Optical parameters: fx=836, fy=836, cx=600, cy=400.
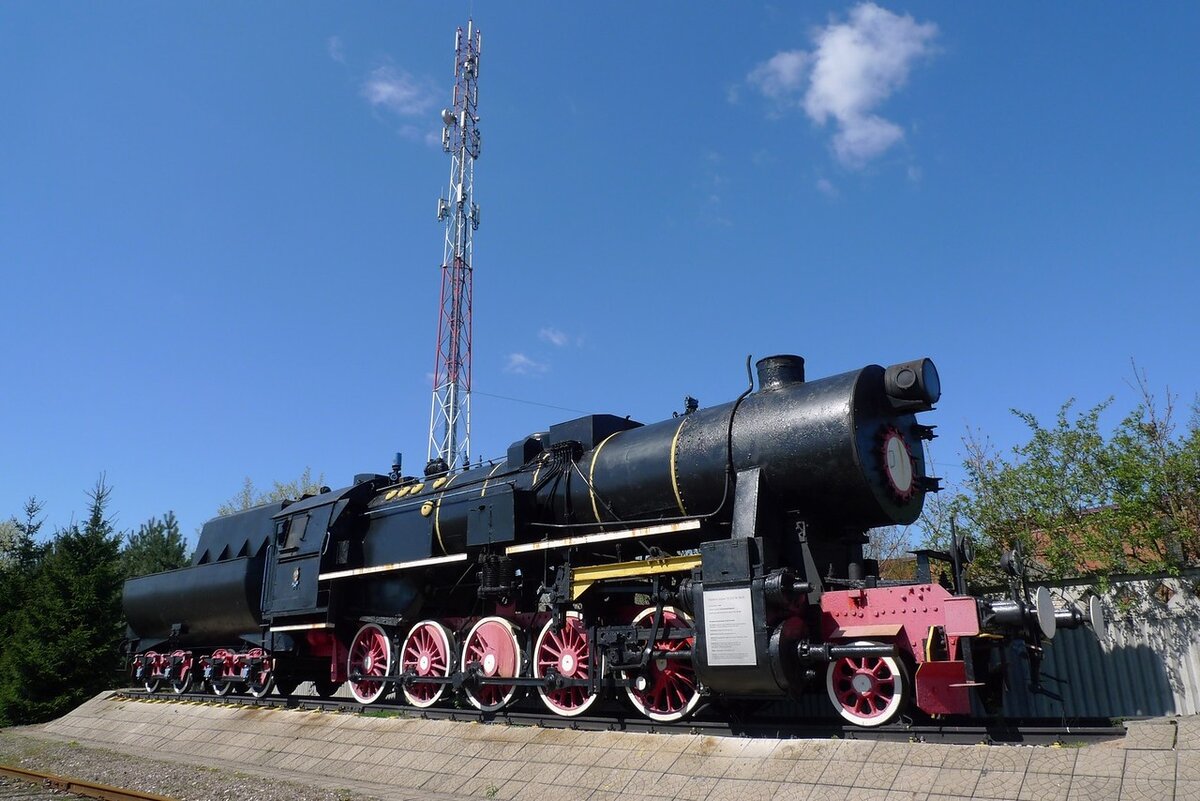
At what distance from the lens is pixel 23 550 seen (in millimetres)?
23766

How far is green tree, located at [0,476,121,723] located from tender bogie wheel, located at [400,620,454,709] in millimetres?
11059

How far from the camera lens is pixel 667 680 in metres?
9.20

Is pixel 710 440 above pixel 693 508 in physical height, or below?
above

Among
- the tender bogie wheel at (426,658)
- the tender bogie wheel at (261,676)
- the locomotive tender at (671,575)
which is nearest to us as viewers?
the locomotive tender at (671,575)

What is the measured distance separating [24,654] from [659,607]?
54.2 feet

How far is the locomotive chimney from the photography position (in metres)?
9.44

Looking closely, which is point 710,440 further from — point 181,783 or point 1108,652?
point 181,783

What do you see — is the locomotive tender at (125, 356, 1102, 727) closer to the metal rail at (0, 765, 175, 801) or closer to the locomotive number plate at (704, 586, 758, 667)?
the locomotive number plate at (704, 586, 758, 667)

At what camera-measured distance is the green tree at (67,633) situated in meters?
18.3

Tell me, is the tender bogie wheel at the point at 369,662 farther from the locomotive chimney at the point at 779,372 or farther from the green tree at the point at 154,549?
the green tree at the point at 154,549

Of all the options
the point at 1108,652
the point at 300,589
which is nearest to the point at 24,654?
the point at 300,589

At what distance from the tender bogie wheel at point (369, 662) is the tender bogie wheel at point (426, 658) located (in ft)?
1.38

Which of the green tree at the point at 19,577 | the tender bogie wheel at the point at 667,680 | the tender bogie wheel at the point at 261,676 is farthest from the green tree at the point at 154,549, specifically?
the tender bogie wheel at the point at 667,680

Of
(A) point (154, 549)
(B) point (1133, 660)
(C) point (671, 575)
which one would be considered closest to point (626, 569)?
(C) point (671, 575)
